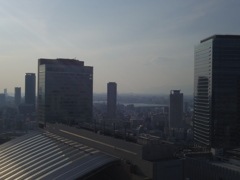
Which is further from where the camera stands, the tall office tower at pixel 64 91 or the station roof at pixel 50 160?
the tall office tower at pixel 64 91

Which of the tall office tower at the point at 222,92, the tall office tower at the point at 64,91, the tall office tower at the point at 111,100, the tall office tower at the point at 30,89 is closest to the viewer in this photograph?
the tall office tower at the point at 222,92

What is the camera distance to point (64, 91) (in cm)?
4200

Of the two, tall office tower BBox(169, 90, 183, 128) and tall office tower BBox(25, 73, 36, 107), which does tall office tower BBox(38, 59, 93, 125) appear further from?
tall office tower BBox(25, 73, 36, 107)

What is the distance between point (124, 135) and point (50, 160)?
3820mm

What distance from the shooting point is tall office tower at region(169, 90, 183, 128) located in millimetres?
83694

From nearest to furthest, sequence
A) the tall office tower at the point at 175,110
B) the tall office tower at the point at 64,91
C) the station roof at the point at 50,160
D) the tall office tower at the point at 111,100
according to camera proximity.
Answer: the station roof at the point at 50,160, the tall office tower at the point at 64,91, the tall office tower at the point at 175,110, the tall office tower at the point at 111,100

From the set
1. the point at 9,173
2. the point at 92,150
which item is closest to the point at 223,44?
the point at 92,150

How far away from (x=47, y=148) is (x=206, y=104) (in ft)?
93.6

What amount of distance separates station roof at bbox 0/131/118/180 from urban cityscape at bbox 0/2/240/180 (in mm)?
46

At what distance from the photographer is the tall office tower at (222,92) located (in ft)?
125

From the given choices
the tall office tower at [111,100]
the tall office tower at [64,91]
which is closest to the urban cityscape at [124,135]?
the tall office tower at [64,91]

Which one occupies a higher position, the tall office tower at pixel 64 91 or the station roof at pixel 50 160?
the tall office tower at pixel 64 91

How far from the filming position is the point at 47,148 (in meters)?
16.4

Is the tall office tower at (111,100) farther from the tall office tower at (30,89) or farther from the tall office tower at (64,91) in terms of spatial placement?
the tall office tower at (64,91)
